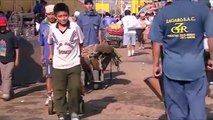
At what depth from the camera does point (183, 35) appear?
5672 mm

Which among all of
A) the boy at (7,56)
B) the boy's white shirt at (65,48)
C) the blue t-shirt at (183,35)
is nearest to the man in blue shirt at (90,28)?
the boy at (7,56)

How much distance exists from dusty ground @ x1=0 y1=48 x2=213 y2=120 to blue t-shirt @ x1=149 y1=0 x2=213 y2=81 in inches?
103

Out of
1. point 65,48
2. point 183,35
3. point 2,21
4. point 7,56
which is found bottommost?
point 7,56

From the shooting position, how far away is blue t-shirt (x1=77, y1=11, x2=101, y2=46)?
11.6 m

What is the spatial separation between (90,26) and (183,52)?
604cm

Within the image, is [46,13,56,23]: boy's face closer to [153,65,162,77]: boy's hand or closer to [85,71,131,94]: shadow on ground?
[85,71,131,94]: shadow on ground

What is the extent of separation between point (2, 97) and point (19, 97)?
1.65ft

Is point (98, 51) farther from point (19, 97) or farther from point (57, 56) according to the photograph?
point (57, 56)

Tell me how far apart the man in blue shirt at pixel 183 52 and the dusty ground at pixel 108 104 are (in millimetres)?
2460

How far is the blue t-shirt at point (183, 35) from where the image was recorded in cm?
565

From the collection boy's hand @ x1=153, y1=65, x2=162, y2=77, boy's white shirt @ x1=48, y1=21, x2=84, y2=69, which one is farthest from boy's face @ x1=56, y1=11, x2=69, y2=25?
boy's hand @ x1=153, y1=65, x2=162, y2=77

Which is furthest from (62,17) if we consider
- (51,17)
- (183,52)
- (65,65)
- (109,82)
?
(109,82)

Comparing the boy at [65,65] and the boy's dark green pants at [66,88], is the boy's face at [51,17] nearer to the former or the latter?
the boy at [65,65]

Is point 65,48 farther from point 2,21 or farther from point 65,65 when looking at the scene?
point 2,21
